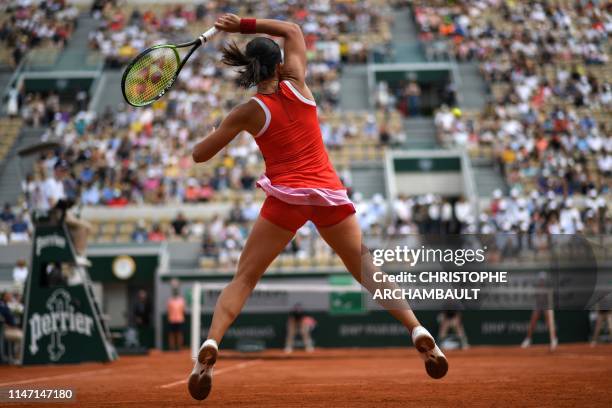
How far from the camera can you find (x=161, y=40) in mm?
36312

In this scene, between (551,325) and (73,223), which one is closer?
(73,223)

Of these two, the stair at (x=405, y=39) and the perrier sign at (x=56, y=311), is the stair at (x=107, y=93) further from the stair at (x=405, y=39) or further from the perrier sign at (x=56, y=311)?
the perrier sign at (x=56, y=311)

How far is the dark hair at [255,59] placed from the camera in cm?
626

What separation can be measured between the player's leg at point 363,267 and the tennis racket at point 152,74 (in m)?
1.68

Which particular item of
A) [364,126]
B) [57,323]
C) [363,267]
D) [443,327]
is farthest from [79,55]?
[363,267]

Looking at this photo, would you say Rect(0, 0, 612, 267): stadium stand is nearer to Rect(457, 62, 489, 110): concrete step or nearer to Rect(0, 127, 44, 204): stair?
Rect(457, 62, 489, 110): concrete step

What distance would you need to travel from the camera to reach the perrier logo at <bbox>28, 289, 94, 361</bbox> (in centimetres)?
1430

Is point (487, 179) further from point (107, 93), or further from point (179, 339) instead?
point (107, 93)

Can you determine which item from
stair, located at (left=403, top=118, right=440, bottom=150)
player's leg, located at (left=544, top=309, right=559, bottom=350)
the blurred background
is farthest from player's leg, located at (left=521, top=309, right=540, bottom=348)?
stair, located at (left=403, top=118, right=440, bottom=150)

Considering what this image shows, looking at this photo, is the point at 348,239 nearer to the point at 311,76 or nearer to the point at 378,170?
the point at 378,170

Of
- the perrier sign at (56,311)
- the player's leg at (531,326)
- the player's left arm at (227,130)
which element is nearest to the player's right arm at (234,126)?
the player's left arm at (227,130)

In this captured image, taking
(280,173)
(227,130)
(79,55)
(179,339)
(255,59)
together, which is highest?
(255,59)

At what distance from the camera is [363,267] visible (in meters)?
6.38

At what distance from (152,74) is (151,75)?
0.04 feet
